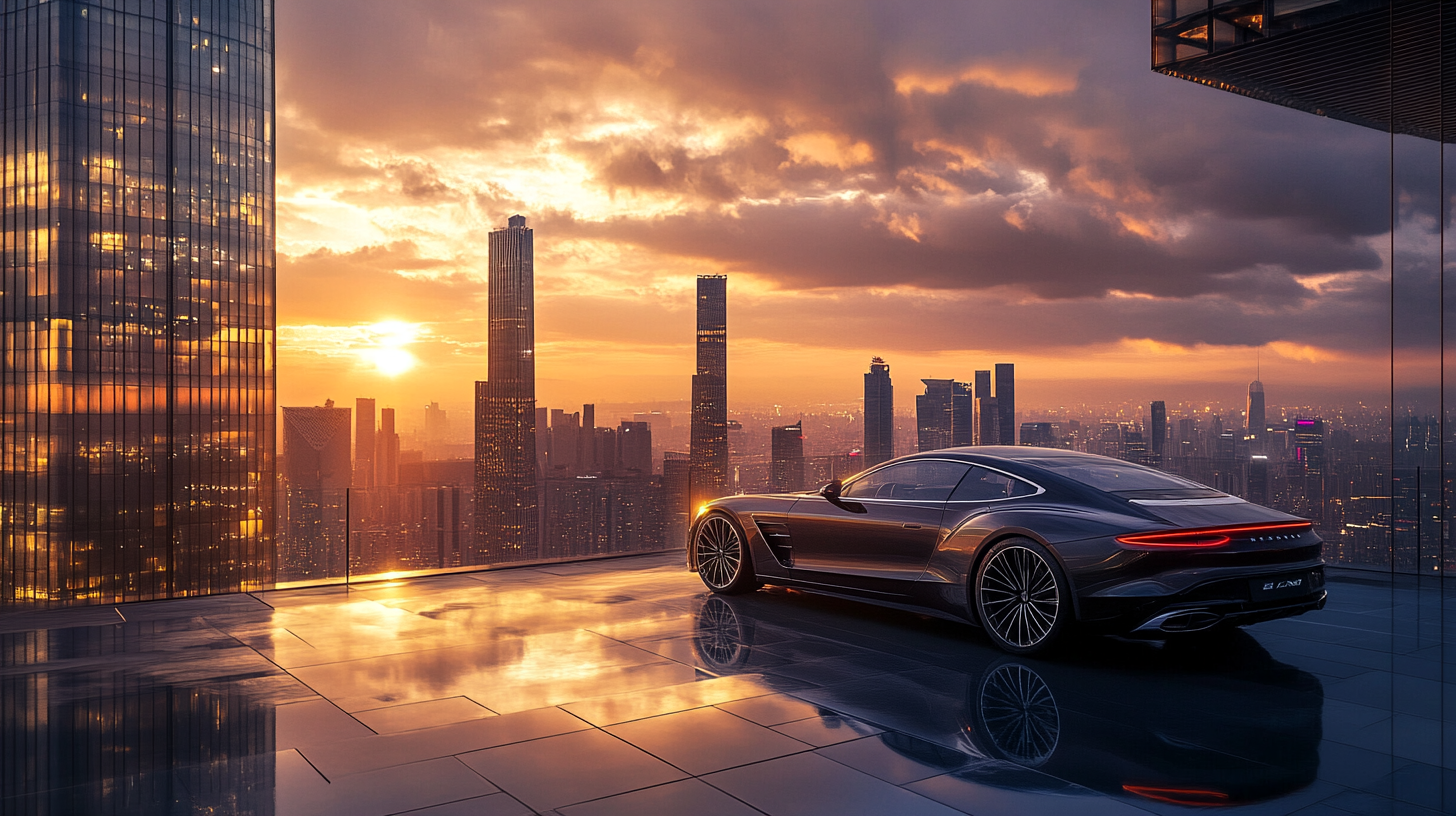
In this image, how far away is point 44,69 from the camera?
8638 centimetres

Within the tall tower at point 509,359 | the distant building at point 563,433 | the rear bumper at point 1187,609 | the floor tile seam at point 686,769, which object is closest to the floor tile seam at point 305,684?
the floor tile seam at point 686,769

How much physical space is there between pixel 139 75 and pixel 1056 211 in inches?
3908

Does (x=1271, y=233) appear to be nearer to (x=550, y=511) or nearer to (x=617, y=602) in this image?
(x=550, y=511)

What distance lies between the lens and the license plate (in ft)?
16.8

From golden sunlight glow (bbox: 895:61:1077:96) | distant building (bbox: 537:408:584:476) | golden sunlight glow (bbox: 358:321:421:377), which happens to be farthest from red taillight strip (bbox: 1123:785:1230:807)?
golden sunlight glow (bbox: 358:321:421:377)

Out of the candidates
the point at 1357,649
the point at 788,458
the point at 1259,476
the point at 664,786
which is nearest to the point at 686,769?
the point at 664,786

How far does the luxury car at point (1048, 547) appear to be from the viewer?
506cm

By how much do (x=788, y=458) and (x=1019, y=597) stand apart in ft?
16.0

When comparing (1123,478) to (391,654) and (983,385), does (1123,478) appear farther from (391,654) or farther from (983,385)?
(983,385)

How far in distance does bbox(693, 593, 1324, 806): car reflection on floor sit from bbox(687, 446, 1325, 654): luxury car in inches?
11.9

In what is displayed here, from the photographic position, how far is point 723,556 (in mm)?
7828

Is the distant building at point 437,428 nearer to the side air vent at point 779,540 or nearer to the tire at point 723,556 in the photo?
the tire at point 723,556

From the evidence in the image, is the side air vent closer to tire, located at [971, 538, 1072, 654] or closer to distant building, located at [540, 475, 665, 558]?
tire, located at [971, 538, 1072, 654]

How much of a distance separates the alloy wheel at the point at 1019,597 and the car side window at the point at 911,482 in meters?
0.68
